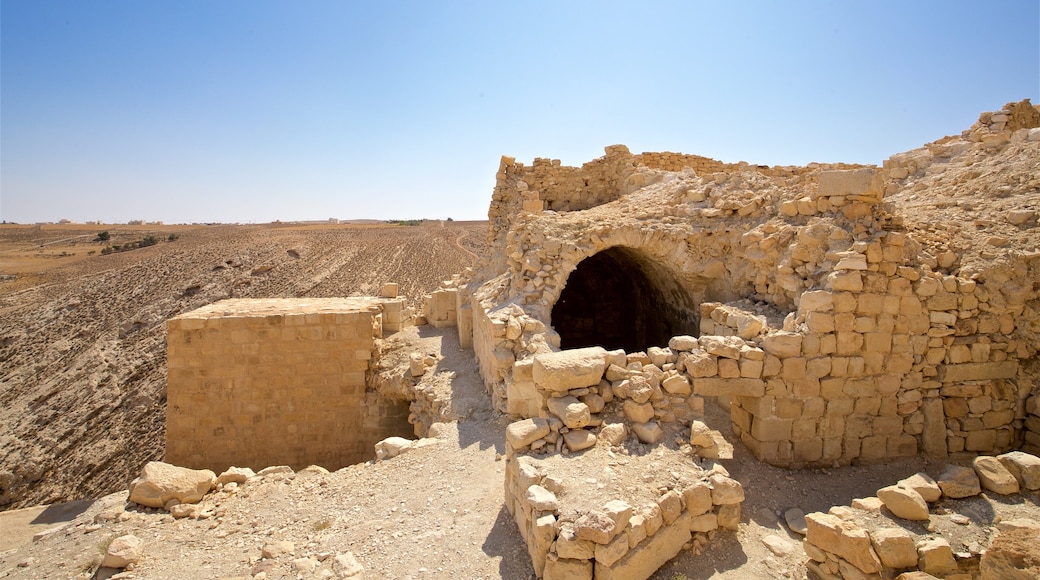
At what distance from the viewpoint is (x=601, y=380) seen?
5.01 meters

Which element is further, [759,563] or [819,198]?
[819,198]

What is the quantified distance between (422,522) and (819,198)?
5.63 m

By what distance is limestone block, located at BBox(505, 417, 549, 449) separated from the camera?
4430 millimetres

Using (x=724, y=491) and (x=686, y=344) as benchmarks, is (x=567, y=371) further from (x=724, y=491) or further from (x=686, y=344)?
(x=724, y=491)

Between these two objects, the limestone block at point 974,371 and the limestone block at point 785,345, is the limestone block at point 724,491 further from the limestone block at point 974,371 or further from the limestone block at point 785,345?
the limestone block at point 974,371

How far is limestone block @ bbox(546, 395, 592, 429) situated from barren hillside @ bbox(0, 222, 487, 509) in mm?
11716

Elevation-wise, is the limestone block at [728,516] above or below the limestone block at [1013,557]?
below

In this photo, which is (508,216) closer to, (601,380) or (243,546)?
(601,380)

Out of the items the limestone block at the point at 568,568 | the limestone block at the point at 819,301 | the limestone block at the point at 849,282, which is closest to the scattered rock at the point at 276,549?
the limestone block at the point at 568,568

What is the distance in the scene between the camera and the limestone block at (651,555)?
11.5 feet

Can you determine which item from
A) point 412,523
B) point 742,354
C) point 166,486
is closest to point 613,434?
point 742,354

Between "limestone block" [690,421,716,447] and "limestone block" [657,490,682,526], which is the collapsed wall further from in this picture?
"limestone block" [657,490,682,526]

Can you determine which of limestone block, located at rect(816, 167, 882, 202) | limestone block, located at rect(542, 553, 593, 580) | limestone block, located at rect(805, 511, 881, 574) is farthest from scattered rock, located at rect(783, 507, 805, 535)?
limestone block, located at rect(816, 167, 882, 202)

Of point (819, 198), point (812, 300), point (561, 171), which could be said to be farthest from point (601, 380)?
point (561, 171)
